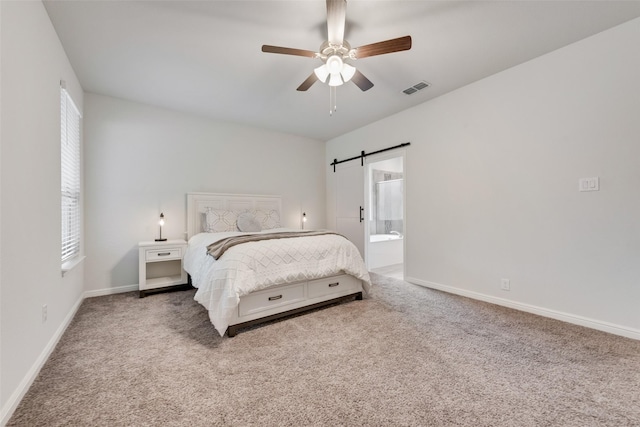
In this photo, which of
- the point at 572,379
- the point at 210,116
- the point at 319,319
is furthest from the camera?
the point at 210,116

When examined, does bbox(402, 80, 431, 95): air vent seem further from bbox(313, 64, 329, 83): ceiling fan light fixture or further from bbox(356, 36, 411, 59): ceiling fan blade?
bbox(313, 64, 329, 83): ceiling fan light fixture

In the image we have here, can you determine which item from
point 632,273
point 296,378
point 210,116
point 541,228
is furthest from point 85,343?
point 632,273

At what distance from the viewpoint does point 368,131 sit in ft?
15.2

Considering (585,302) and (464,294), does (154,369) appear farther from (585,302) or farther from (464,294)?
(585,302)

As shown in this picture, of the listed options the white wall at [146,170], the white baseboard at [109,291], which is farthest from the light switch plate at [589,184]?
the white baseboard at [109,291]

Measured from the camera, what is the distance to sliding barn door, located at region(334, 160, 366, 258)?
482 centimetres

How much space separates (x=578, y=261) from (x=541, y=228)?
40 centimetres

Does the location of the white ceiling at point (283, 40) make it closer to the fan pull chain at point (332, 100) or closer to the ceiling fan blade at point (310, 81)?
the fan pull chain at point (332, 100)

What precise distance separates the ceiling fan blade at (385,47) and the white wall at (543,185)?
1.73 m

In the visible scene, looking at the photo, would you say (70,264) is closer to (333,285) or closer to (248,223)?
(248,223)

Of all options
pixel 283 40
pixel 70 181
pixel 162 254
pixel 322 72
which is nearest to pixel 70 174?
pixel 70 181

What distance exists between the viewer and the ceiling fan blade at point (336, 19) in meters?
1.78

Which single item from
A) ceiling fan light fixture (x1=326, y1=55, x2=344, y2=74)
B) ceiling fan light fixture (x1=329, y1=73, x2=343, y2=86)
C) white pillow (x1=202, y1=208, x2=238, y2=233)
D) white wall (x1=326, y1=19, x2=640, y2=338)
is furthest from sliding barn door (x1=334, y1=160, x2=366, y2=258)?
ceiling fan light fixture (x1=326, y1=55, x2=344, y2=74)

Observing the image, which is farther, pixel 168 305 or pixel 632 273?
pixel 168 305
